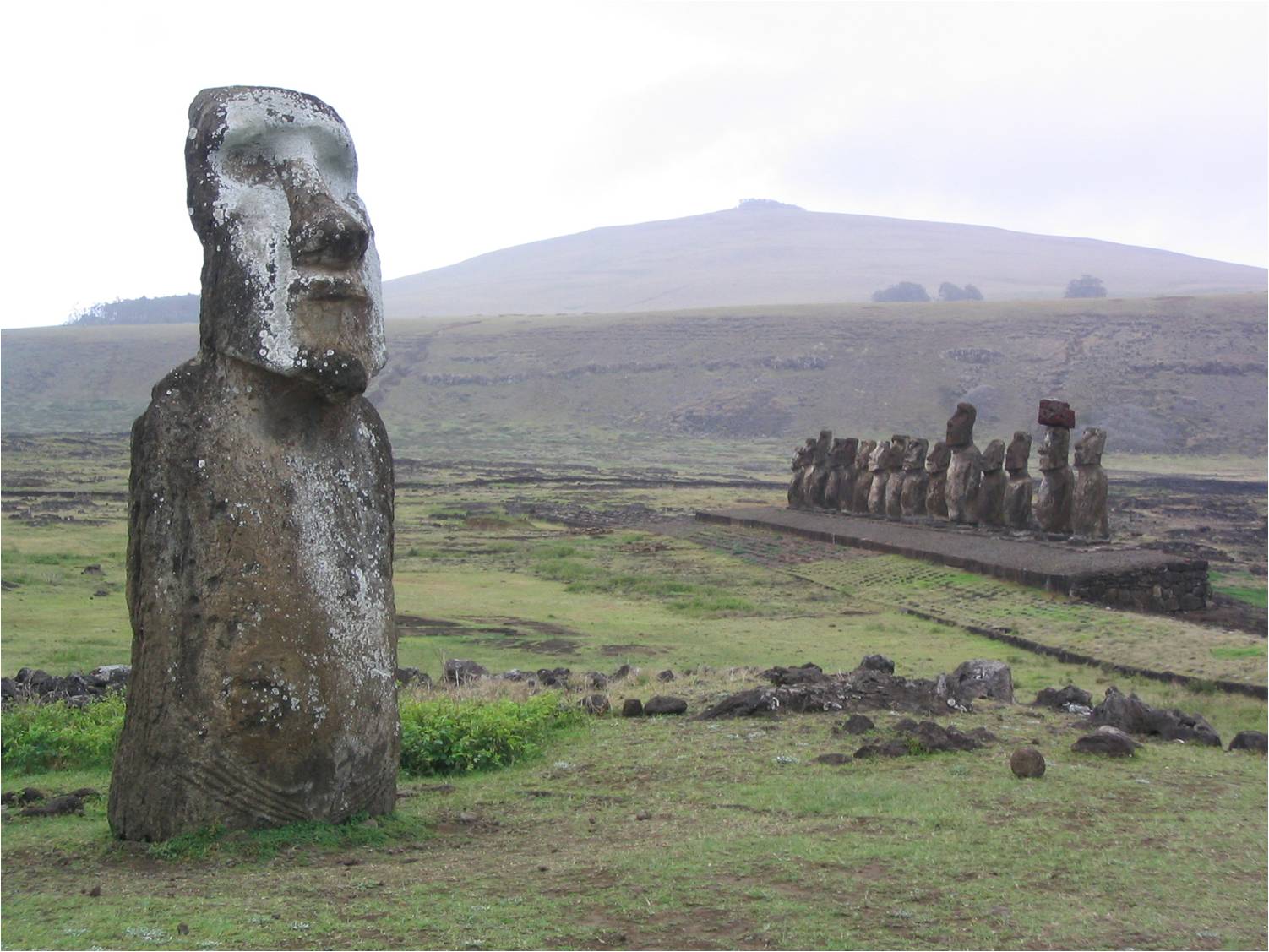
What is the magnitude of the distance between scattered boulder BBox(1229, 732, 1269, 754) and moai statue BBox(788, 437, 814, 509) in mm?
27524

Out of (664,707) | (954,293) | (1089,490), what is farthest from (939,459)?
(954,293)

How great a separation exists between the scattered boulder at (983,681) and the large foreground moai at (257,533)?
607 centimetres

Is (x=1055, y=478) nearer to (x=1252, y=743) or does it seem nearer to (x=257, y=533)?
(x=1252, y=743)

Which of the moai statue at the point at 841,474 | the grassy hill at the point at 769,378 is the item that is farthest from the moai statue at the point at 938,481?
the grassy hill at the point at 769,378

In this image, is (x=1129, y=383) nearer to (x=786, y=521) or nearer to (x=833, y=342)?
(x=833, y=342)

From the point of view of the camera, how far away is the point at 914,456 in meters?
32.8

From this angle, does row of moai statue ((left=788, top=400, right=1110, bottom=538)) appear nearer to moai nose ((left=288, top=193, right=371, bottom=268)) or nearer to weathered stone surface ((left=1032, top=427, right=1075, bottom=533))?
weathered stone surface ((left=1032, top=427, right=1075, bottom=533))

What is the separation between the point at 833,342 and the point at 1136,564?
78.6 metres

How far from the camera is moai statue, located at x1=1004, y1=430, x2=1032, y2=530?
2791cm

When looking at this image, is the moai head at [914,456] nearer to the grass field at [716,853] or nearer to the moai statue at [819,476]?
the moai statue at [819,476]

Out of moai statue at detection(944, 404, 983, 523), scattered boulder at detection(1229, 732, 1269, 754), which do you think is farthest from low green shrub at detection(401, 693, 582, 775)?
moai statue at detection(944, 404, 983, 523)

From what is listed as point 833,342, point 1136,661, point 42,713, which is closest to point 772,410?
point 833,342

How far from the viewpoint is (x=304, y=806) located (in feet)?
22.0

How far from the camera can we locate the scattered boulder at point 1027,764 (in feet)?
27.3
